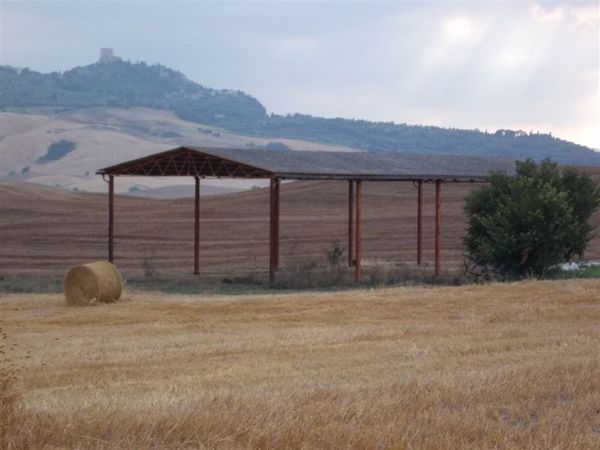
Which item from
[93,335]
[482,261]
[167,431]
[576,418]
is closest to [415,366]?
[576,418]

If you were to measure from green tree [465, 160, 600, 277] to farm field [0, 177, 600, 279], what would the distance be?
4.17m

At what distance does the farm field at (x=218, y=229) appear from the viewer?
1788 inches

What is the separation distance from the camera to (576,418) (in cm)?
1017

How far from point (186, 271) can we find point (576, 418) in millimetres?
31066

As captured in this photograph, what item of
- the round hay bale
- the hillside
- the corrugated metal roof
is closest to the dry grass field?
the round hay bale

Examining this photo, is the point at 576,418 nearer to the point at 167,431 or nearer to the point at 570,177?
the point at 167,431

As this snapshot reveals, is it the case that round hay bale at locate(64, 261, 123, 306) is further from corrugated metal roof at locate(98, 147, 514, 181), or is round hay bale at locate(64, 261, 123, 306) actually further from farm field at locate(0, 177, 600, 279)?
farm field at locate(0, 177, 600, 279)

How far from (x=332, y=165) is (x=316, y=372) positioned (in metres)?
23.3

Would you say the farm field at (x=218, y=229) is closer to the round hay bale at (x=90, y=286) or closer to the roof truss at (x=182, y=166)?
the roof truss at (x=182, y=166)

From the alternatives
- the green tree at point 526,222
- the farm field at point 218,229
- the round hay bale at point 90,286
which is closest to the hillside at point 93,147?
the farm field at point 218,229

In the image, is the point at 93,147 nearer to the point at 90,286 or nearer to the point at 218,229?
A: the point at 218,229

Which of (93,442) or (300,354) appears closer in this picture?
(93,442)

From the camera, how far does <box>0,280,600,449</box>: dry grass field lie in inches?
353

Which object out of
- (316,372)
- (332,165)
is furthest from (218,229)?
(316,372)
